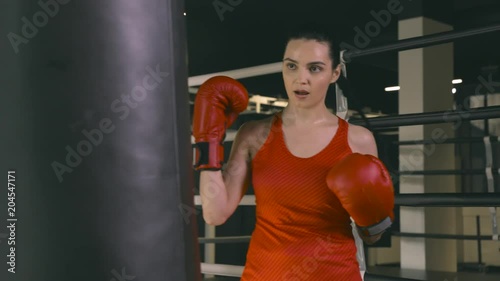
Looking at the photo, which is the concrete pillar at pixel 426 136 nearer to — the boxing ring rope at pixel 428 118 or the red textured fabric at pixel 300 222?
the boxing ring rope at pixel 428 118

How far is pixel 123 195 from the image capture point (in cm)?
90

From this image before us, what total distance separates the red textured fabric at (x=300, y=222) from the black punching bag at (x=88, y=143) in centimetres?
54

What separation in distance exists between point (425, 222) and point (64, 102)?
4493mm

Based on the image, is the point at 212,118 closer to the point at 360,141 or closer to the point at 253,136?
the point at 253,136

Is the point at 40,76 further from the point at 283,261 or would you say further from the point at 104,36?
the point at 283,261

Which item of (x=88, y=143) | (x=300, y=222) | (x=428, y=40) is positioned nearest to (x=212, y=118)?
(x=300, y=222)

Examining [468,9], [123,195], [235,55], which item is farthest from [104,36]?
[235,55]

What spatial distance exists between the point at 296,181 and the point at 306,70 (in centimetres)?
27

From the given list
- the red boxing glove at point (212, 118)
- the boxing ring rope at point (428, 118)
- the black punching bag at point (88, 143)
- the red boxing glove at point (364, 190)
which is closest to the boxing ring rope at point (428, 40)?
the boxing ring rope at point (428, 118)

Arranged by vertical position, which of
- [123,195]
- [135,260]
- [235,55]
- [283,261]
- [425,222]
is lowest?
[425,222]

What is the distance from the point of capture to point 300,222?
1433mm

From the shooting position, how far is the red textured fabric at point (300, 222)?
1421mm

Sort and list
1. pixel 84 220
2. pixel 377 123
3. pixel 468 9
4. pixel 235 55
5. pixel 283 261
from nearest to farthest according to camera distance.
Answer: pixel 84 220
pixel 283 261
pixel 377 123
pixel 468 9
pixel 235 55

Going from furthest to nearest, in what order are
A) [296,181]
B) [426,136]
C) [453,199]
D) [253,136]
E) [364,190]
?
1. [426,136]
2. [453,199]
3. [253,136]
4. [296,181]
5. [364,190]
